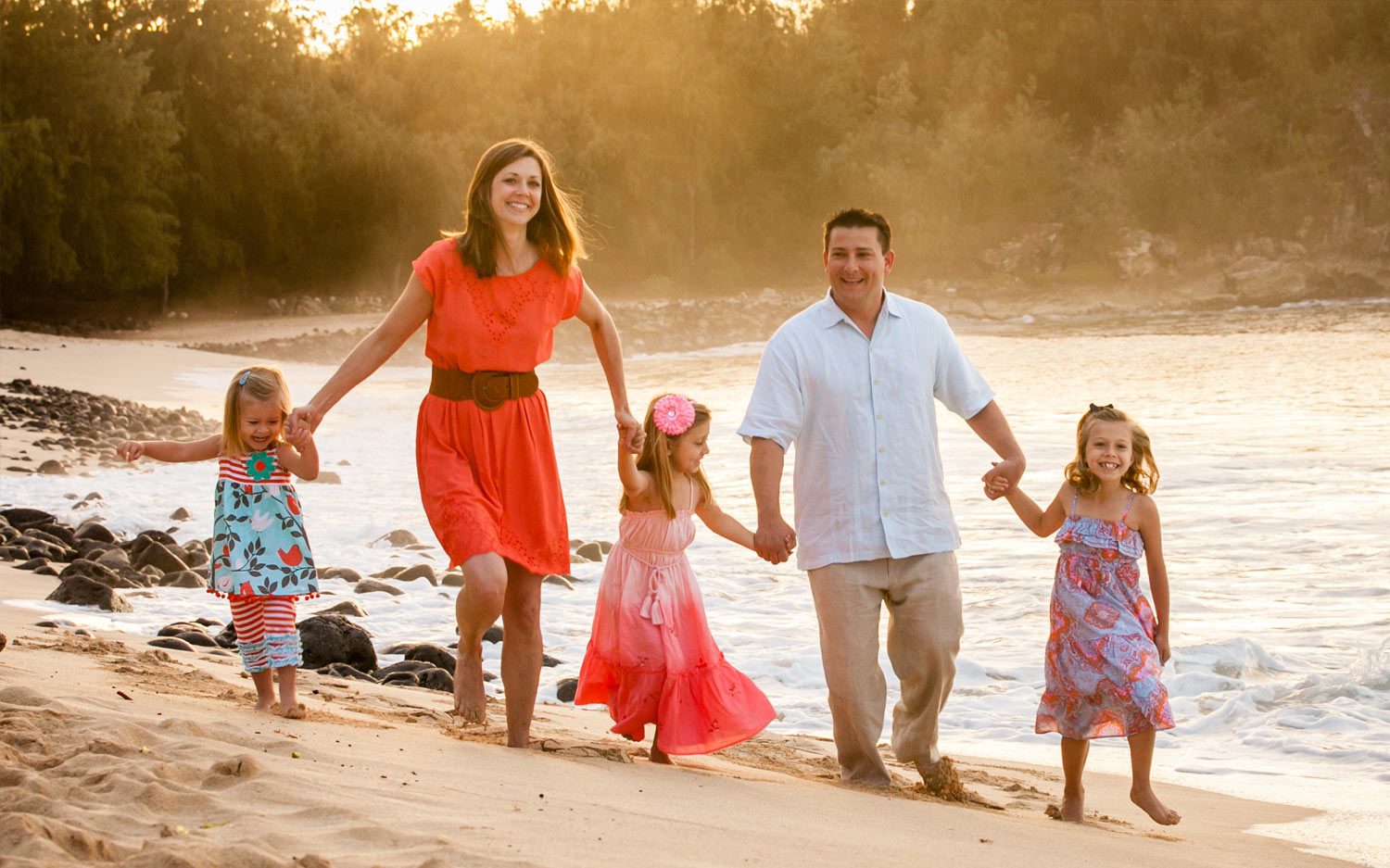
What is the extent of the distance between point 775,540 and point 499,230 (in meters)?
1.21

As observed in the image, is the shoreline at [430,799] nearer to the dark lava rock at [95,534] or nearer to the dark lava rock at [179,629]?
the dark lava rock at [179,629]

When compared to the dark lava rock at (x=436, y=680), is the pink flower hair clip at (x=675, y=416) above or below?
above

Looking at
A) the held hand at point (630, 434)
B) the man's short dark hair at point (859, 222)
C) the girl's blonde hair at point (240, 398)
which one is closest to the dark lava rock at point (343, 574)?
the girl's blonde hair at point (240, 398)

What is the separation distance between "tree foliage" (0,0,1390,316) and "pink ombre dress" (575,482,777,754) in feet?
117

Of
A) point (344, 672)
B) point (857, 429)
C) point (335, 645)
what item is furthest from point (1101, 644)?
point (335, 645)

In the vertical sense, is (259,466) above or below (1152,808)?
above

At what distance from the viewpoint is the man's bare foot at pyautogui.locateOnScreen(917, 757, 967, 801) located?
3.88m

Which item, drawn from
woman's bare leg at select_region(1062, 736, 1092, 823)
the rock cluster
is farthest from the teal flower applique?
the rock cluster

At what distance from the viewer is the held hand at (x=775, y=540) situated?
393cm

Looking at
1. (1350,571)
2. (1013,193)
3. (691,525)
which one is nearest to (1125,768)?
(691,525)

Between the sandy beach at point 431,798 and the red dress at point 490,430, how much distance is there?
23.9 inches

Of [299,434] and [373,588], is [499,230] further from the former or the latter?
[373,588]

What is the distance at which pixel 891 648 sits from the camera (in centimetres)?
402

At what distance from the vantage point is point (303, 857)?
2342 mm
